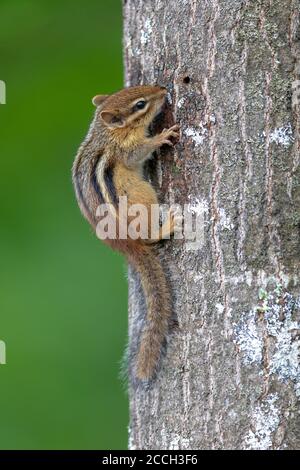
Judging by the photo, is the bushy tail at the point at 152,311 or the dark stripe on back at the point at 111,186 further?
the dark stripe on back at the point at 111,186

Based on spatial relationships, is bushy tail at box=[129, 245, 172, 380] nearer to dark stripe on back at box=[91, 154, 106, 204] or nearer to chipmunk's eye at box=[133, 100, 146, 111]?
dark stripe on back at box=[91, 154, 106, 204]

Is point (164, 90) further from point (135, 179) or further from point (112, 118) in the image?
point (112, 118)

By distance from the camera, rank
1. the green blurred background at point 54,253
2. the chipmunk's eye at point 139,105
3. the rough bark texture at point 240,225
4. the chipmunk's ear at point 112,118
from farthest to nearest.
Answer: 1. the green blurred background at point 54,253
2. the chipmunk's ear at point 112,118
3. the chipmunk's eye at point 139,105
4. the rough bark texture at point 240,225

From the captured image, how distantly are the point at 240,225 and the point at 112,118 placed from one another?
92cm

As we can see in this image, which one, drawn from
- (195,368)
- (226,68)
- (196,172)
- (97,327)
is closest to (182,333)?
(195,368)

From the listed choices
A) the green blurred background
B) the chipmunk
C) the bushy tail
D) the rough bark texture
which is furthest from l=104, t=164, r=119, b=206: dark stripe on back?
the green blurred background

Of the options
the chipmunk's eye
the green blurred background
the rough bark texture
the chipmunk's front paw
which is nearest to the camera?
the rough bark texture

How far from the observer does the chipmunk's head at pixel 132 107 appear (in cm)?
325

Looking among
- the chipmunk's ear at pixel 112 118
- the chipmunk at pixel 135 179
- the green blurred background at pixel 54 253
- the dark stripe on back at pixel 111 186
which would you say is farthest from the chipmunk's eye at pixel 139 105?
the green blurred background at pixel 54 253

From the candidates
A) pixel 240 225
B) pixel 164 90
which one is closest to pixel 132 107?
pixel 164 90

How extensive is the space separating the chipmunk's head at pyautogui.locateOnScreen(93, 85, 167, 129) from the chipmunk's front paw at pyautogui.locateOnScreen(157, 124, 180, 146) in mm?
117

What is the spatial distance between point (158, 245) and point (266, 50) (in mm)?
809

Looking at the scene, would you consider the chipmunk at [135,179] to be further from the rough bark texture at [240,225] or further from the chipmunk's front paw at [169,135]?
the rough bark texture at [240,225]

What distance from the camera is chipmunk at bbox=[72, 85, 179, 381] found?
3225 millimetres
